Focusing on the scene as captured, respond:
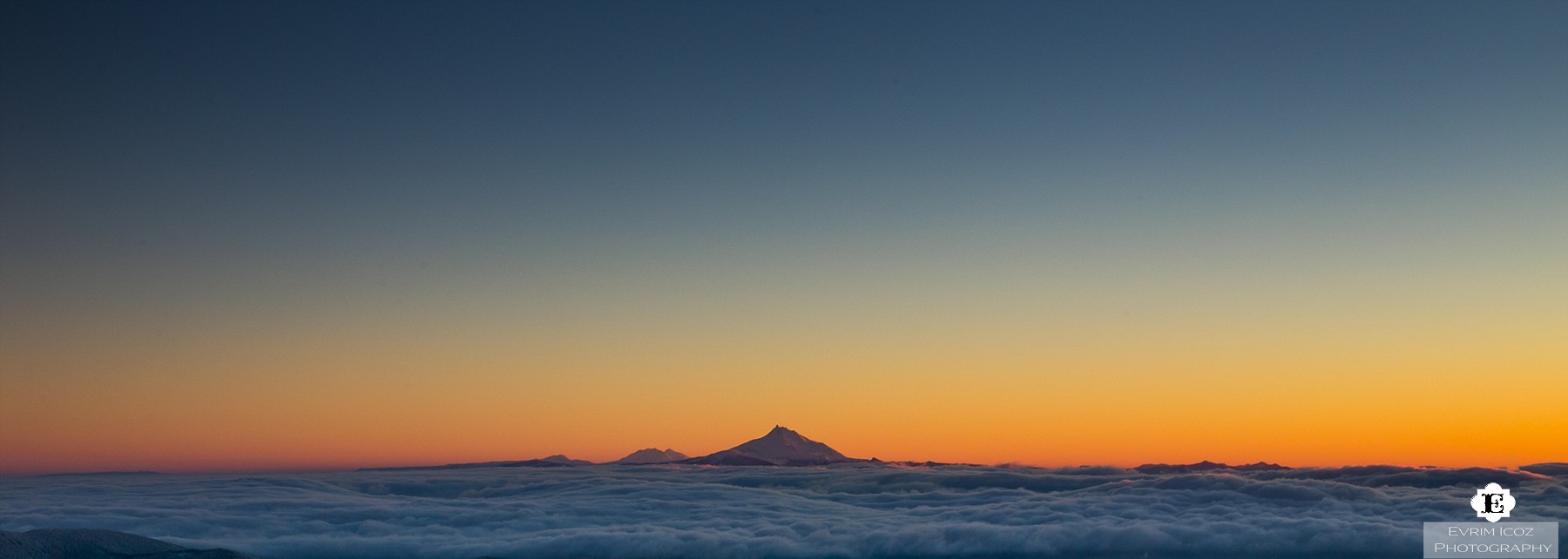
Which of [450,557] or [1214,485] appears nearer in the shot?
[450,557]

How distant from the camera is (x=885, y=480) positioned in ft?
294

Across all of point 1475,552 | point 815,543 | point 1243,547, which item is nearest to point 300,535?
point 815,543

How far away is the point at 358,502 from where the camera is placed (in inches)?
2798

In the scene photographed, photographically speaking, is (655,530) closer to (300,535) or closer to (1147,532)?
(300,535)

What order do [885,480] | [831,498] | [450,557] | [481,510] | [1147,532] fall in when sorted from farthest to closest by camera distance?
[885,480]
[831,498]
[481,510]
[1147,532]
[450,557]

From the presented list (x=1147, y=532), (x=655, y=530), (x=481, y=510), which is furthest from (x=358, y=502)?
(x=1147, y=532)

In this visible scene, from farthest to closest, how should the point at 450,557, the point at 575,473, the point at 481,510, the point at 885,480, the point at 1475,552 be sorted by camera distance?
the point at 575,473, the point at 885,480, the point at 481,510, the point at 1475,552, the point at 450,557

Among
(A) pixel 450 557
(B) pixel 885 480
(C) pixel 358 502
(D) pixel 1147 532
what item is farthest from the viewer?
(B) pixel 885 480

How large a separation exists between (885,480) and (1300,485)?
3361cm

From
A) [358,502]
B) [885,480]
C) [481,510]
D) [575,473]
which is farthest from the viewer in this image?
[575,473]

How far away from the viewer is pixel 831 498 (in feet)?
260

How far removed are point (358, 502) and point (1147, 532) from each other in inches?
2061

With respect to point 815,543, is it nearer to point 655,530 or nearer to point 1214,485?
point 655,530

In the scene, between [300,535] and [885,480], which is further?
[885,480]
